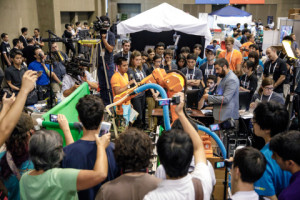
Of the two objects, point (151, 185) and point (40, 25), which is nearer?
point (151, 185)

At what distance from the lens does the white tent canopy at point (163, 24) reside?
834 cm

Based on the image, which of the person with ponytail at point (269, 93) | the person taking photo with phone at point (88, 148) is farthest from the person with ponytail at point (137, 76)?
the person taking photo with phone at point (88, 148)

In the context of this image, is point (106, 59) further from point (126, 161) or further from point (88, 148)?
point (126, 161)

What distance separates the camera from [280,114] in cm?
222

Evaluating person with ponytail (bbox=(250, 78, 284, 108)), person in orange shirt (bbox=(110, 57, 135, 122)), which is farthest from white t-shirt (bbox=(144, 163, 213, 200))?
person in orange shirt (bbox=(110, 57, 135, 122))

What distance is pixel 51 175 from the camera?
166 centimetres

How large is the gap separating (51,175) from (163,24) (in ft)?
24.0

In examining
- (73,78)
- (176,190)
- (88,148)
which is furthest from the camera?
(73,78)

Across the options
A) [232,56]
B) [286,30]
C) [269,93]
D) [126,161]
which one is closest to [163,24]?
[232,56]

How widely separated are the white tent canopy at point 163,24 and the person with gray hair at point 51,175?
699 cm

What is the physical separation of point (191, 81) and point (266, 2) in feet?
72.2

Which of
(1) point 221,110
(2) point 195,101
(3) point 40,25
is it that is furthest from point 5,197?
(3) point 40,25

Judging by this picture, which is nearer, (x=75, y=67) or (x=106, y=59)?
→ (x=75, y=67)

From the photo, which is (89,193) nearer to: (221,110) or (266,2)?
(221,110)
